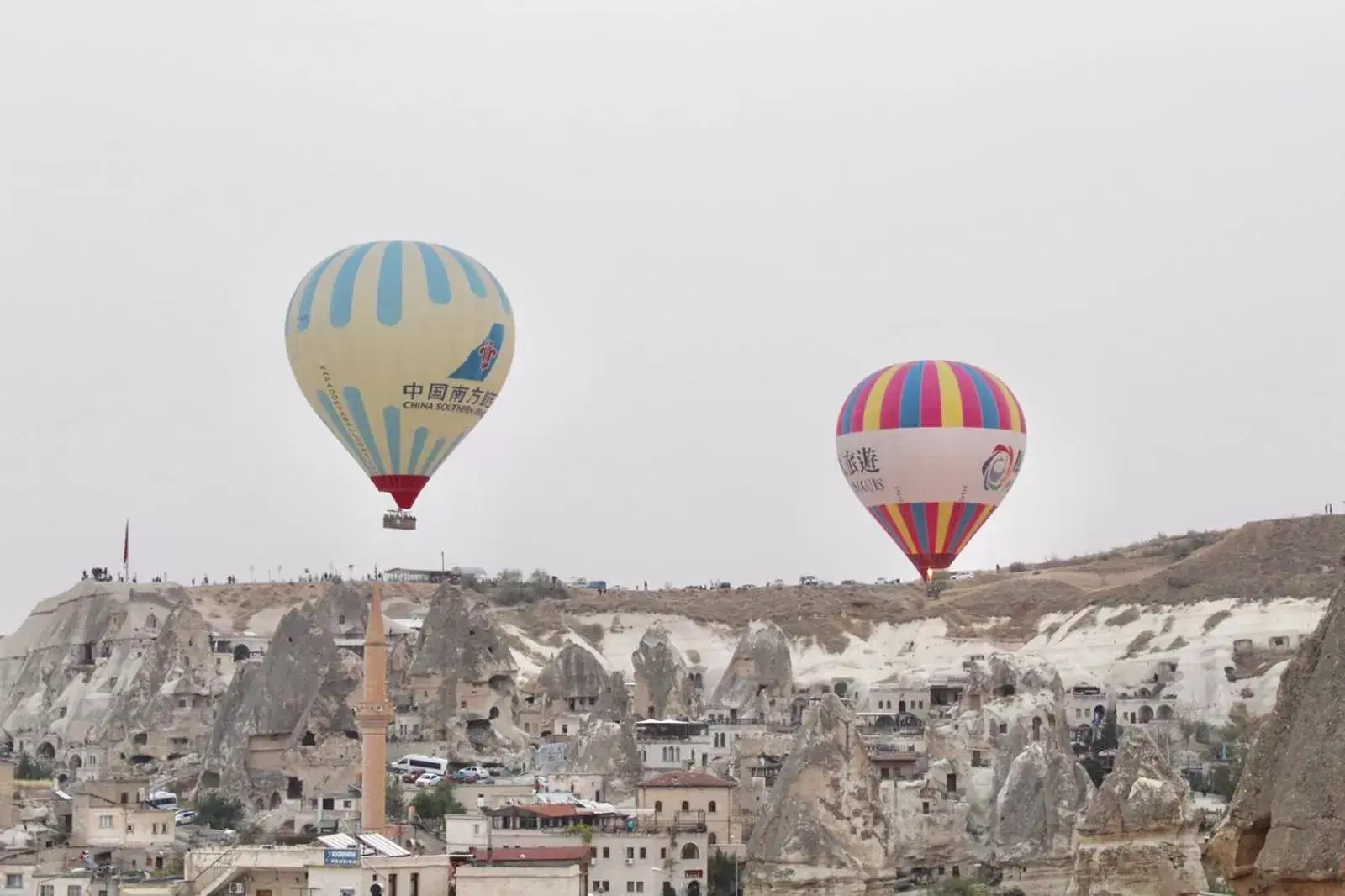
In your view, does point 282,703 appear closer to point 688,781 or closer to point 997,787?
point 688,781

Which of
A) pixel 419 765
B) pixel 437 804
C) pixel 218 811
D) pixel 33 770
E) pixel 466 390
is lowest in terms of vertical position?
pixel 218 811

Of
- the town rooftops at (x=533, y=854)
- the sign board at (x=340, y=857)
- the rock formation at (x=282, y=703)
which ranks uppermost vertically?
the rock formation at (x=282, y=703)

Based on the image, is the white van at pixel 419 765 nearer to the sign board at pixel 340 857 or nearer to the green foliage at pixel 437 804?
the green foliage at pixel 437 804

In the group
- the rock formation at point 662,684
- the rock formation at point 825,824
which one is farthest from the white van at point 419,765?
the rock formation at point 825,824

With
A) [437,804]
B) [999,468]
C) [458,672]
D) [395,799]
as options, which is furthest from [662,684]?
[999,468]

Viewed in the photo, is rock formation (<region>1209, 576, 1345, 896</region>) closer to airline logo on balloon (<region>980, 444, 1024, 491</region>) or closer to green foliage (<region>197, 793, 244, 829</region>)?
airline logo on balloon (<region>980, 444, 1024, 491</region>)
